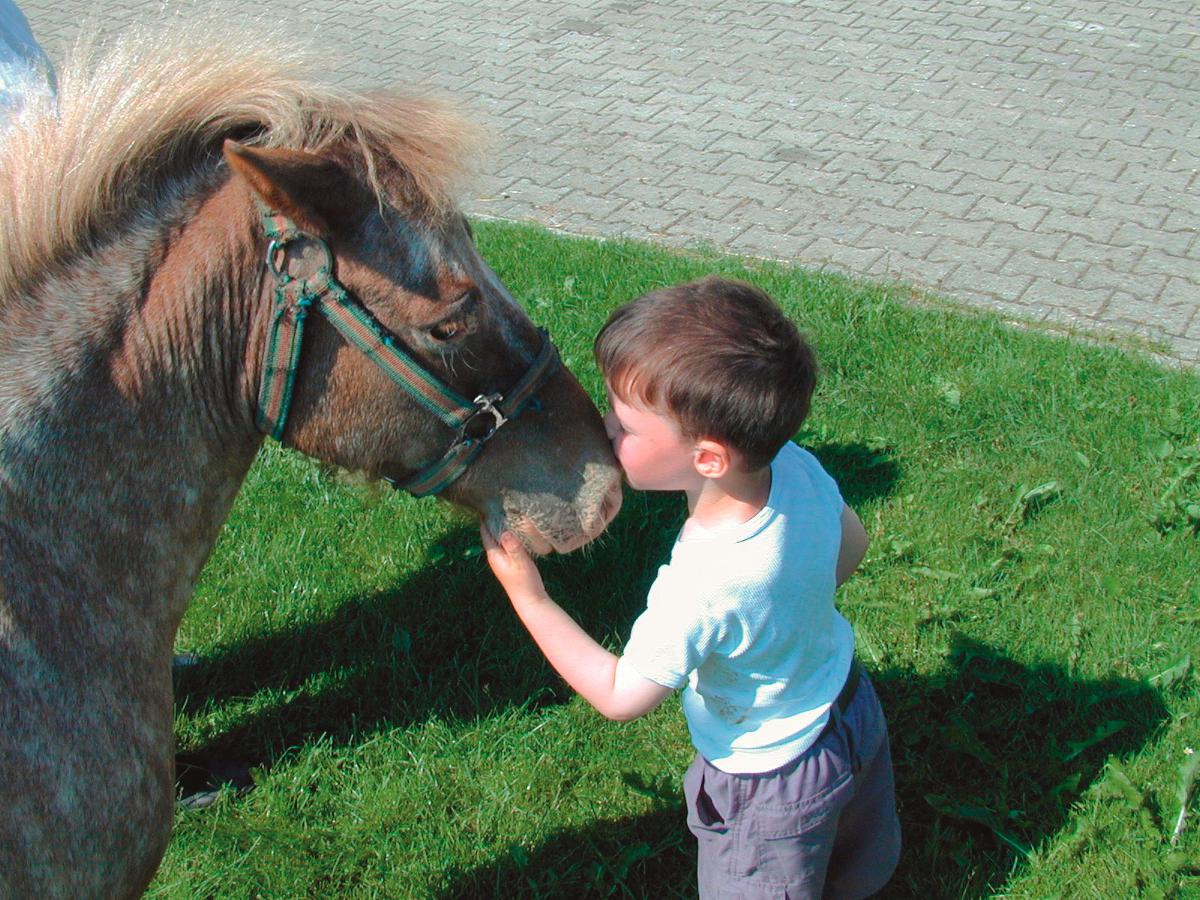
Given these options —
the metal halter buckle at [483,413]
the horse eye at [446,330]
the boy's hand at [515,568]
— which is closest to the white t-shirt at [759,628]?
the boy's hand at [515,568]

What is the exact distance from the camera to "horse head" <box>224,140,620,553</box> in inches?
85.5

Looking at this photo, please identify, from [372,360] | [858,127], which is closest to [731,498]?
[372,360]

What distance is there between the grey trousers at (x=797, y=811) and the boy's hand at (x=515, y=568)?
58cm

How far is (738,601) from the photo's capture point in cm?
225

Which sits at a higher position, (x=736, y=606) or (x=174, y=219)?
(x=174, y=219)

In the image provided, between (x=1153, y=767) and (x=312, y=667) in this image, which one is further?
(x=312, y=667)

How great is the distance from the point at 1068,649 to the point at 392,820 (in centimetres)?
213

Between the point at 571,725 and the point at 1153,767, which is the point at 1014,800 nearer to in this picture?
the point at 1153,767

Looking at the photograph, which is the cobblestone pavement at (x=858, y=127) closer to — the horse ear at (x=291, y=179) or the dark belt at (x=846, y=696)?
the horse ear at (x=291, y=179)

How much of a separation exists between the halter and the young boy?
19cm

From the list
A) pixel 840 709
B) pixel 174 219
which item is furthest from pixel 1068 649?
pixel 174 219

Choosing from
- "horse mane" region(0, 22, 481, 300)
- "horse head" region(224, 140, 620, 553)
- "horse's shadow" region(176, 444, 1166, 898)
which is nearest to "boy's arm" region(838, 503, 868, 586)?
"horse head" region(224, 140, 620, 553)

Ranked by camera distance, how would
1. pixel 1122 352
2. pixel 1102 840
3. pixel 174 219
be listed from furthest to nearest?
1. pixel 1122 352
2. pixel 1102 840
3. pixel 174 219

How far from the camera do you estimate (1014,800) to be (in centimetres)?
321
